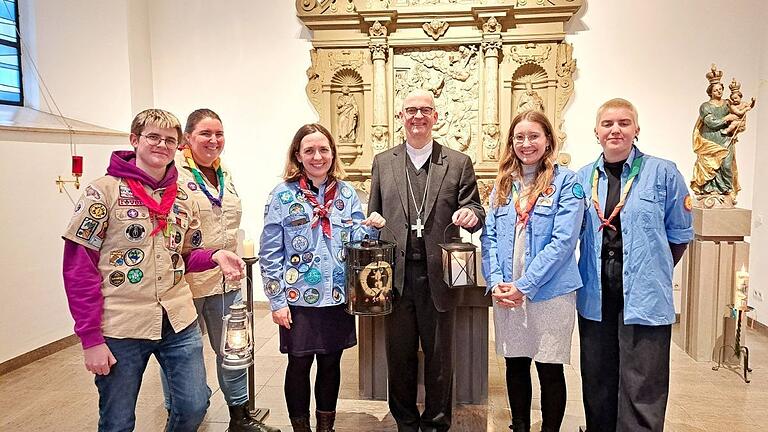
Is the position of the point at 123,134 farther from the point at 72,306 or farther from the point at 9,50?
the point at 72,306

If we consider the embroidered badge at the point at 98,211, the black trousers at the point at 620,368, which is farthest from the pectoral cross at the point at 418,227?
the embroidered badge at the point at 98,211

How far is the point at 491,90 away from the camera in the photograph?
5.16 metres

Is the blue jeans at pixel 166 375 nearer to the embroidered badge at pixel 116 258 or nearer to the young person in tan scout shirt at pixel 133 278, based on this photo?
the young person in tan scout shirt at pixel 133 278

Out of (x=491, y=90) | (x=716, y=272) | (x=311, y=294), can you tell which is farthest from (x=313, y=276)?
(x=491, y=90)

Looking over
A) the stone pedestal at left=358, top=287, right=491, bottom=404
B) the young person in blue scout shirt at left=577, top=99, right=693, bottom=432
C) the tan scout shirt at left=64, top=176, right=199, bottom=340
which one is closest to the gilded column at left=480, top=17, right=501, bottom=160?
the stone pedestal at left=358, top=287, right=491, bottom=404

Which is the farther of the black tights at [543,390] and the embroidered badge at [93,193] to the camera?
the black tights at [543,390]

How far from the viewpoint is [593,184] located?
239cm

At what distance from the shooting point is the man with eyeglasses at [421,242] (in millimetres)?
2463

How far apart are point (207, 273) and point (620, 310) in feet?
6.34

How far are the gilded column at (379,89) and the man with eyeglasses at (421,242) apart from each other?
108 inches

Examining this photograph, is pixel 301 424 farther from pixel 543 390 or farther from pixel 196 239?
pixel 543 390

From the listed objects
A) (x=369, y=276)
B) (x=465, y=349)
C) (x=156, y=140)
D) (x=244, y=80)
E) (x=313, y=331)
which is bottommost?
A: (x=465, y=349)

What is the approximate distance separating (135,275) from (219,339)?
991 millimetres

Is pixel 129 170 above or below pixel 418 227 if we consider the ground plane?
above
